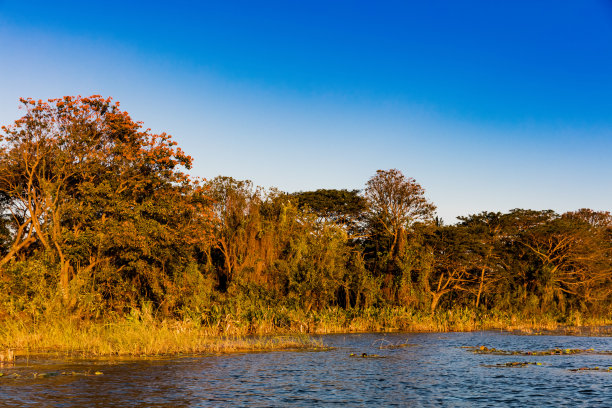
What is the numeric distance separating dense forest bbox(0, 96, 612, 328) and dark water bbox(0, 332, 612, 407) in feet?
29.6

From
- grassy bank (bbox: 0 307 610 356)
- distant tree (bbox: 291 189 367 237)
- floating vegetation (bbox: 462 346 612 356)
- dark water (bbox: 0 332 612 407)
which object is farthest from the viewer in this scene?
distant tree (bbox: 291 189 367 237)

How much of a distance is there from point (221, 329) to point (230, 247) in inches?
466

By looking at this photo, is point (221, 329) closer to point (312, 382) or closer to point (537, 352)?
point (537, 352)

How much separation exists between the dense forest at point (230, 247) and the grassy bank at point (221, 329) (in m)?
0.65

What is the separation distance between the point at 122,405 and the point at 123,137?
88.7ft

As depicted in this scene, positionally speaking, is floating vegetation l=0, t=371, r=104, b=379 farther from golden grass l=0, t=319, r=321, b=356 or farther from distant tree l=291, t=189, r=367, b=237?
distant tree l=291, t=189, r=367, b=237

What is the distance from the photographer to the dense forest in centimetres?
3406

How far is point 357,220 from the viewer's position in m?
61.6

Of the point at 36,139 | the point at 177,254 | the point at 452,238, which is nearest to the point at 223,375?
the point at 177,254

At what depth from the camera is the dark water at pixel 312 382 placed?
1505cm

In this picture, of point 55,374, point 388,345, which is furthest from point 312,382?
point 388,345

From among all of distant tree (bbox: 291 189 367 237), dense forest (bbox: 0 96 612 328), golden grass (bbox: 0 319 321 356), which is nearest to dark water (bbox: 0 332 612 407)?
golden grass (bbox: 0 319 321 356)

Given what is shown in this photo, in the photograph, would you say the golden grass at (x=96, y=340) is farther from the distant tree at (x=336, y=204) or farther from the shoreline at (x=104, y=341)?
the distant tree at (x=336, y=204)

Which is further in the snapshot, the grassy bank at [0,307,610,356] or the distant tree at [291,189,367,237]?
the distant tree at [291,189,367,237]
